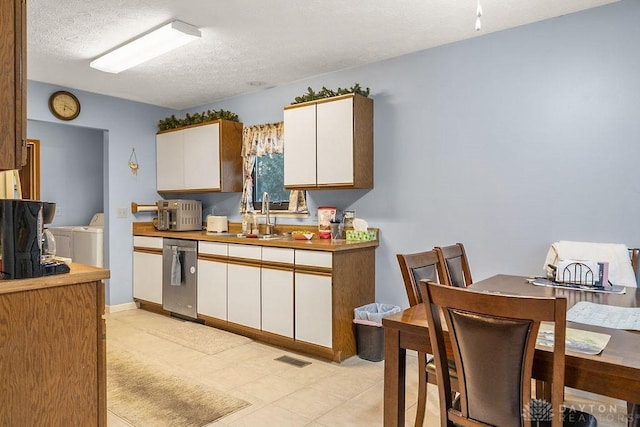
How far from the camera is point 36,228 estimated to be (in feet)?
5.54

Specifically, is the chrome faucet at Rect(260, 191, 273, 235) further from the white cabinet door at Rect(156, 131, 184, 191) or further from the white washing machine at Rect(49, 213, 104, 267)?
the white washing machine at Rect(49, 213, 104, 267)

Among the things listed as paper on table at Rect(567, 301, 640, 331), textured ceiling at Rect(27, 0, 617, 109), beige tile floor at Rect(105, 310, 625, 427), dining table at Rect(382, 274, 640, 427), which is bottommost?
beige tile floor at Rect(105, 310, 625, 427)

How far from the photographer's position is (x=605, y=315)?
167 centimetres

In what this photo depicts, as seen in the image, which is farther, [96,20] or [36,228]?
[96,20]

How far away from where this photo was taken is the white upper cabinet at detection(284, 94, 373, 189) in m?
3.46

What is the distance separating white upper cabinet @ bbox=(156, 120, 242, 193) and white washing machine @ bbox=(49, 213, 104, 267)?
39.5 inches

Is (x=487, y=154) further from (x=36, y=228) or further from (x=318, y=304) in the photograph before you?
(x=36, y=228)

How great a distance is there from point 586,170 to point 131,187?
4523 millimetres

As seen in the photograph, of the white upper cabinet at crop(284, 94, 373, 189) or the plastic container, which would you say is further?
the plastic container

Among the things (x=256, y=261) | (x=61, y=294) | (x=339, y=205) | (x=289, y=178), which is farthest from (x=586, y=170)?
(x=61, y=294)

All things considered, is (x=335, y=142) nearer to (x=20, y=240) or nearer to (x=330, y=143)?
(x=330, y=143)

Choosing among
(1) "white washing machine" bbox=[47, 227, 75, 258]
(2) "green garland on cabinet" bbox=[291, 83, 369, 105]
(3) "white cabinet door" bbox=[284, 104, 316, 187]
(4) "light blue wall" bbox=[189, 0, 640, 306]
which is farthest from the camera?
(1) "white washing machine" bbox=[47, 227, 75, 258]

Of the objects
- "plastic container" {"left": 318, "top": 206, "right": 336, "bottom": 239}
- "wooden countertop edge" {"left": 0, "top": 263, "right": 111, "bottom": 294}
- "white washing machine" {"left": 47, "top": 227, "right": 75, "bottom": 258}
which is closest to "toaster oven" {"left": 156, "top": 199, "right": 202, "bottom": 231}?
"white washing machine" {"left": 47, "top": 227, "right": 75, "bottom": 258}

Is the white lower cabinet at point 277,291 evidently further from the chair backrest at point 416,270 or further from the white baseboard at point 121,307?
the white baseboard at point 121,307
